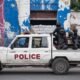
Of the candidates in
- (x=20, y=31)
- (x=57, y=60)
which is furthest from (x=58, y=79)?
(x=20, y=31)

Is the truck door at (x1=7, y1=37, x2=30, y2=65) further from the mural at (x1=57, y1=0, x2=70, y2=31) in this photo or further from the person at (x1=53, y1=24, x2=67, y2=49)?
the mural at (x1=57, y1=0, x2=70, y2=31)

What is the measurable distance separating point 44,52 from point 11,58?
1.45 meters

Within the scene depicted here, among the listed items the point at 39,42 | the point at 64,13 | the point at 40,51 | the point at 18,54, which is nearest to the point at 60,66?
the point at 40,51

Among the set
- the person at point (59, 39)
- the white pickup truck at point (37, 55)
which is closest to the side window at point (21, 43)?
the white pickup truck at point (37, 55)

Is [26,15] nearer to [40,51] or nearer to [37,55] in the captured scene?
[40,51]

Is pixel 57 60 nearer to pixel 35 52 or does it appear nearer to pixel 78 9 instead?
pixel 35 52

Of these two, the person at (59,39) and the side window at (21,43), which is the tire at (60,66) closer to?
the person at (59,39)

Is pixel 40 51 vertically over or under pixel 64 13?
under

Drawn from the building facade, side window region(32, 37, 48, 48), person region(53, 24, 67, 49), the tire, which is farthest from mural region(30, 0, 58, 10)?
the tire

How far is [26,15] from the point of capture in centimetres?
2852

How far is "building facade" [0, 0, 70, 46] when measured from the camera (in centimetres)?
2842

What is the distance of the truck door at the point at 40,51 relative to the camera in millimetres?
17281

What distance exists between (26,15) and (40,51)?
450 inches

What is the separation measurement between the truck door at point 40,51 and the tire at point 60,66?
1.17 ft
